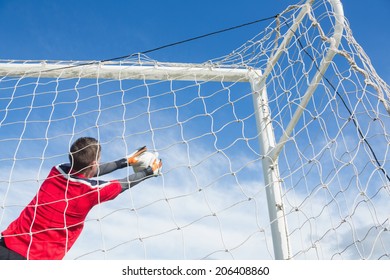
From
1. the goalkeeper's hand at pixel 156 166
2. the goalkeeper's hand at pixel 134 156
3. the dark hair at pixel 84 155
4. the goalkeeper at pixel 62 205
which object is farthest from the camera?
the goalkeeper's hand at pixel 134 156

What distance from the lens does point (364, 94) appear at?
7.70 ft

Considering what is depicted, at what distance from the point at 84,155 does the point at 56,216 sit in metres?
0.36

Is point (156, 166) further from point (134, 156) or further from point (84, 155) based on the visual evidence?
point (84, 155)

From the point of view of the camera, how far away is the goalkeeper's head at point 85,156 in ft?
7.93

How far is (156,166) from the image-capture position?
8.35 ft

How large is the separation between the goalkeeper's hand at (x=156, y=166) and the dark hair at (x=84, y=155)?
32cm

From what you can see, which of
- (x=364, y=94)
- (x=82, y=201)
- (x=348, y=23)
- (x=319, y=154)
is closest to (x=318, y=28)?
(x=348, y=23)

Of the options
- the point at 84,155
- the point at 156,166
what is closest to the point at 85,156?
the point at 84,155

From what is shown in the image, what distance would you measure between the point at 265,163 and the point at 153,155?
677 mm

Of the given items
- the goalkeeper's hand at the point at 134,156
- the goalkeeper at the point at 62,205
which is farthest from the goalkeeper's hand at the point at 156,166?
the goalkeeper's hand at the point at 134,156

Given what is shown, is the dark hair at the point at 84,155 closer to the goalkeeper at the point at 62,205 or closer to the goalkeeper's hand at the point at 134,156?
the goalkeeper at the point at 62,205

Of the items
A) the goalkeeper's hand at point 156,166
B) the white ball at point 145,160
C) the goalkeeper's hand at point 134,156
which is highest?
the goalkeeper's hand at point 134,156

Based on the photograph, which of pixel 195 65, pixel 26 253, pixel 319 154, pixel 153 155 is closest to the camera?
pixel 26 253
